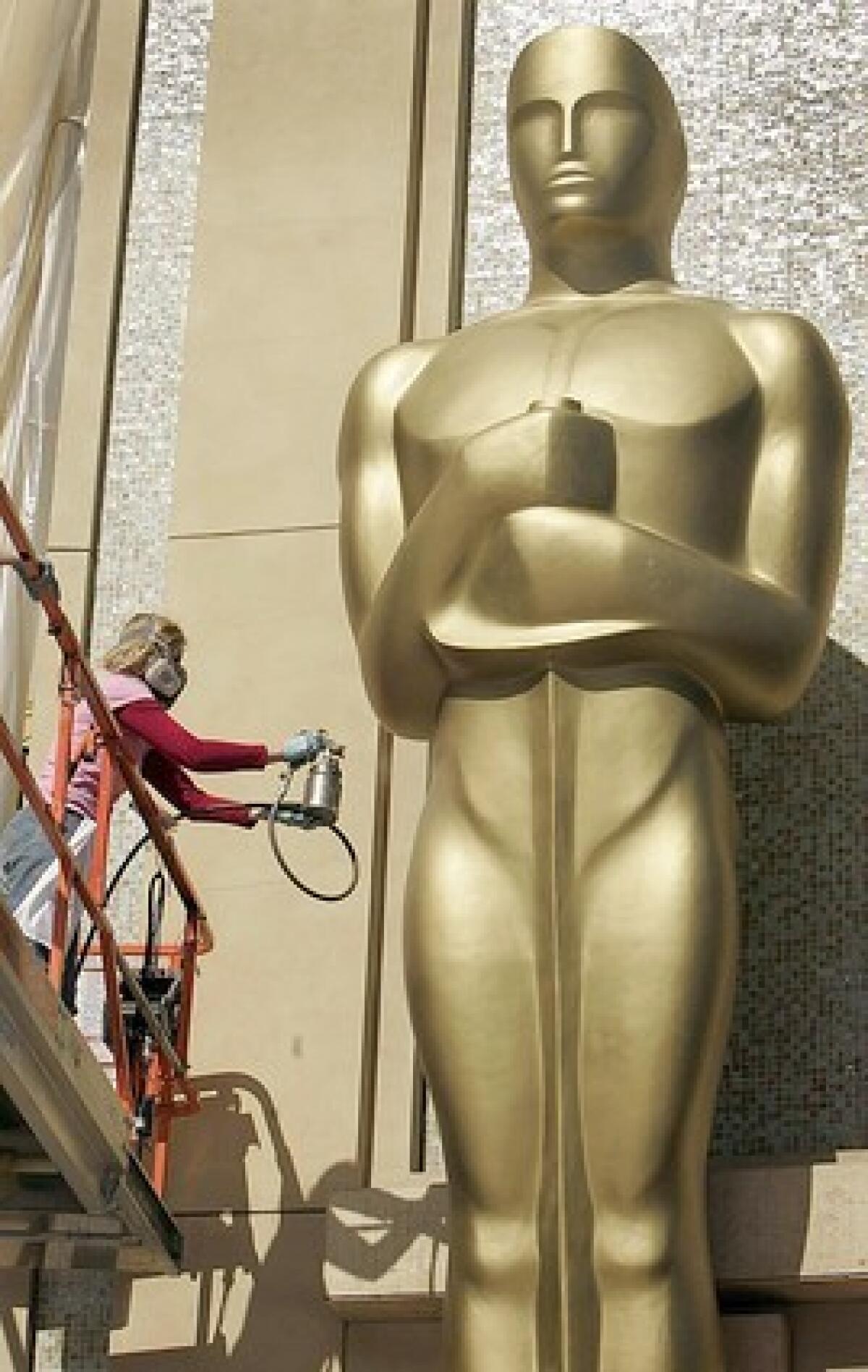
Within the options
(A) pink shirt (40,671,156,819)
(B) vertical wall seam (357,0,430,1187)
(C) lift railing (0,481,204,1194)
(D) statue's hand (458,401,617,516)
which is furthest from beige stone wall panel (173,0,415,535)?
(D) statue's hand (458,401,617,516)

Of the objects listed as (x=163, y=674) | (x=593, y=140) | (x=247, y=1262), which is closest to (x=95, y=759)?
(x=163, y=674)

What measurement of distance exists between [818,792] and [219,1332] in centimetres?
154

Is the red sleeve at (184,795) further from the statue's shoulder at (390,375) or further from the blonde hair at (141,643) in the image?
the statue's shoulder at (390,375)

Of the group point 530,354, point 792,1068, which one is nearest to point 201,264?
point 530,354

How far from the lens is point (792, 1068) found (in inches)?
287

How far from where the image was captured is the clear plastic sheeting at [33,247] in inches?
283

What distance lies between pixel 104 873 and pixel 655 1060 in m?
1.17

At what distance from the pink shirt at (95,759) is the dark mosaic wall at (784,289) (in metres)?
1.18

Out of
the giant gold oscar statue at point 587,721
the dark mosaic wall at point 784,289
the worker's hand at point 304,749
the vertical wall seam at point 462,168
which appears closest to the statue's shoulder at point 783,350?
the giant gold oscar statue at point 587,721

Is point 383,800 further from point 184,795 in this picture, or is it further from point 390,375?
point 390,375

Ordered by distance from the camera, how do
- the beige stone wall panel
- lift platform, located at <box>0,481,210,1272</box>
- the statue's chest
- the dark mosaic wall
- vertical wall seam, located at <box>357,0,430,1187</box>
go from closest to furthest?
lift platform, located at <box>0,481,210,1272</box> → the statue's chest → the dark mosaic wall → vertical wall seam, located at <box>357,0,430,1187</box> → the beige stone wall panel

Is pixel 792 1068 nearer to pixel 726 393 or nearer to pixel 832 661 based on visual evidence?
pixel 832 661

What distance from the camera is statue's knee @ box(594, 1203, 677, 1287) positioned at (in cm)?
633

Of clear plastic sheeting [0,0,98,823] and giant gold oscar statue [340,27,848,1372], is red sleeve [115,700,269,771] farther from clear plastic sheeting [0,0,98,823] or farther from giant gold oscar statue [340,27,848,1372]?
giant gold oscar statue [340,27,848,1372]
